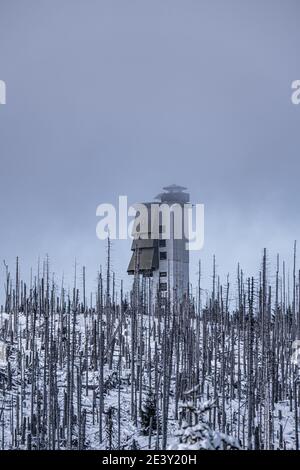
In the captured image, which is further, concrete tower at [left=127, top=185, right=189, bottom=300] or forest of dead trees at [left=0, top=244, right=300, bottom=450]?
concrete tower at [left=127, top=185, right=189, bottom=300]

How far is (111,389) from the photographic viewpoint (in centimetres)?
4766

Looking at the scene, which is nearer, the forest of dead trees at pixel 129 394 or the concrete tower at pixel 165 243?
the forest of dead trees at pixel 129 394

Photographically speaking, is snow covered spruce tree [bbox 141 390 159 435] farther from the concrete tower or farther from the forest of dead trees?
the concrete tower

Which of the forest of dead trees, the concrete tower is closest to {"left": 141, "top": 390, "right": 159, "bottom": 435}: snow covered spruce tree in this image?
the forest of dead trees

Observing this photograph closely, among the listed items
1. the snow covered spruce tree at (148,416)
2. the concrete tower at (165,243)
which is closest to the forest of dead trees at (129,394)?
the snow covered spruce tree at (148,416)

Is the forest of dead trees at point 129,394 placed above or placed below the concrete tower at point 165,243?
below

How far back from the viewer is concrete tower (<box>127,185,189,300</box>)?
78188mm

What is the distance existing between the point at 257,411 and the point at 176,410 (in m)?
3.85

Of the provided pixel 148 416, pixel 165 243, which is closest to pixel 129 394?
pixel 148 416

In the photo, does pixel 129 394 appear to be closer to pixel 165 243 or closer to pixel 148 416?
pixel 148 416

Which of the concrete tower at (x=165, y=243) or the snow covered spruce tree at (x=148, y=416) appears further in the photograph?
the concrete tower at (x=165, y=243)

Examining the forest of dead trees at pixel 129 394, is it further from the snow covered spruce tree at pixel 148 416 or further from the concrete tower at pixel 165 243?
the concrete tower at pixel 165 243

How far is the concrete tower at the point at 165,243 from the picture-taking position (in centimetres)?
7819

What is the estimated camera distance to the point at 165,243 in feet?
261
